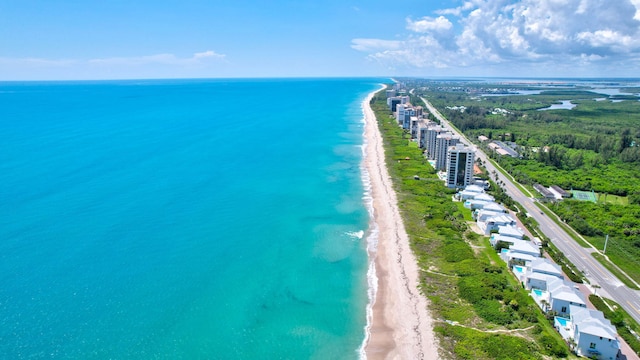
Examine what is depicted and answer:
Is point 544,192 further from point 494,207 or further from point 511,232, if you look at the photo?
point 511,232

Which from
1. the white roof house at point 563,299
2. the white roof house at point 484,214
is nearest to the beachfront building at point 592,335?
the white roof house at point 563,299

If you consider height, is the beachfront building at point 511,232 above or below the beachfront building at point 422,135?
below

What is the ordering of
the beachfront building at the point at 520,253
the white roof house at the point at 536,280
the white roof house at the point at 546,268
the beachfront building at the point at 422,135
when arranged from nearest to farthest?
1. the white roof house at the point at 536,280
2. the white roof house at the point at 546,268
3. the beachfront building at the point at 520,253
4. the beachfront building at the point at 422,135

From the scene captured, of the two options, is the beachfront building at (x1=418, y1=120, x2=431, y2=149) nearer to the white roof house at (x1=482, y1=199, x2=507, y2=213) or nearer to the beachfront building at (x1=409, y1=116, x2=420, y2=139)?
the beachfront building at (x1=409, y1=116, x2=420, y2=139)

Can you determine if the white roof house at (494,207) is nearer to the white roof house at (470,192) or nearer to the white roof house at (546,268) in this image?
the white roof house at (470,192)

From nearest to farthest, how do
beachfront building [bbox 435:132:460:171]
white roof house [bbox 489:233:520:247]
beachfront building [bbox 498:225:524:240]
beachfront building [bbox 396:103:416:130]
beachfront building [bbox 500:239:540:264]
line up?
beachfront building [bbox 500:239:540:264] → white roof house [bbox 489:233:520:247] → beachfront building [bbox 498:225:524:240] → beachfront building [bbox 435:132:460:171] → beachfront building [bbox 396:103:416:130]

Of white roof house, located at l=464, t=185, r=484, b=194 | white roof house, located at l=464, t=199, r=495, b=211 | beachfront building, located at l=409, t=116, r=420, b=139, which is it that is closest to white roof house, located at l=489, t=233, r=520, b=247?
white roof house, located at l=464, t=199, r=495, b=211

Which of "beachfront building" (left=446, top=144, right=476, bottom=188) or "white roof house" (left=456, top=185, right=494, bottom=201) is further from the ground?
"beachfront building" (left=446, top=144, right=476, bottom=188)
